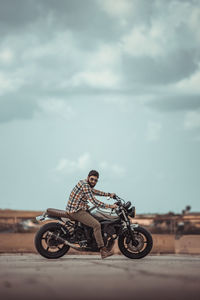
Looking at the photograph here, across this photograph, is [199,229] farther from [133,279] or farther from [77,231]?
[133,279]

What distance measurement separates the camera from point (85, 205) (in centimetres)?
984

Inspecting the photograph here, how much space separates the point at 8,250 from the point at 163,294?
9.63 metres

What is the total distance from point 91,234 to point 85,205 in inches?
22.0

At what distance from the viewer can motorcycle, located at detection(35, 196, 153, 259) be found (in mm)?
9758

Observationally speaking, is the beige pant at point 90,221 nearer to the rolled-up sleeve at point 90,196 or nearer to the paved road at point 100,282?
the rolled-up sleeve at point 90,196

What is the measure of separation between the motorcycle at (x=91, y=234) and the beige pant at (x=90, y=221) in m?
0.16

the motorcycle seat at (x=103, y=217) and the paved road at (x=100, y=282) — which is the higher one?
the motorcycle seat at (x=103, y=217)

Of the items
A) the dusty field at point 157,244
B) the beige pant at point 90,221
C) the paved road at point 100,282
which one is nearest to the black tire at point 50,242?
the beige pant at point 90,221

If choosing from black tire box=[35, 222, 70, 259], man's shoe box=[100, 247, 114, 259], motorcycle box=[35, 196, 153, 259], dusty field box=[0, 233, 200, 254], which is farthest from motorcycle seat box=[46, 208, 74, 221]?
dusty field box=[0, 233, 200, 254]

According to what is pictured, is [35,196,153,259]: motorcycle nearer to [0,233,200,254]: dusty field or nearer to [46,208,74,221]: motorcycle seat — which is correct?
[46,208,74,221]: motorcycle seat

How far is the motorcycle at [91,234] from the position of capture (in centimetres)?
976

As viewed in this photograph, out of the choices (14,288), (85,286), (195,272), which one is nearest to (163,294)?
(85,286)

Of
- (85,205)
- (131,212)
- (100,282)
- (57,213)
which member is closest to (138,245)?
(131,212)

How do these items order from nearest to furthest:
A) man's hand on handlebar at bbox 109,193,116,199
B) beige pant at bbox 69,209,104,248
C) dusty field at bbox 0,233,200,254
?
1. beige pant at bbox 69,209,104,248
2. man's hand on handlebar at bbox 109,193,116,199
3. dusty field at bbox 0,233,200,254
